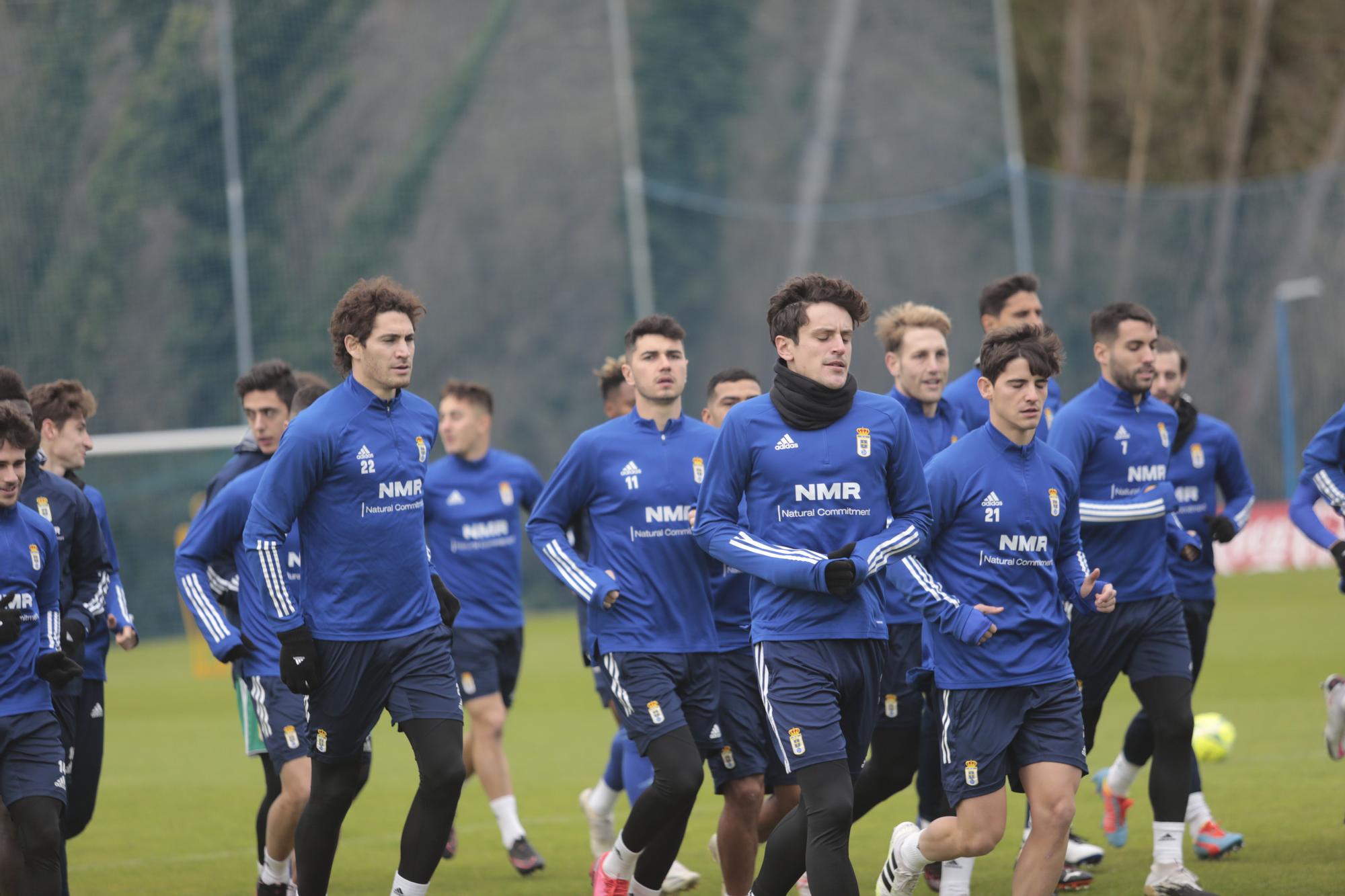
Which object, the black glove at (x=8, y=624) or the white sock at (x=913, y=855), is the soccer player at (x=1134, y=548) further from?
the black glove at (x=8, y=624)

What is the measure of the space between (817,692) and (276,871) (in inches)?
119

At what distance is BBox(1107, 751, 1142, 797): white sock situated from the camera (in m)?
8.48

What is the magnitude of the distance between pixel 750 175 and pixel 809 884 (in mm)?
22733

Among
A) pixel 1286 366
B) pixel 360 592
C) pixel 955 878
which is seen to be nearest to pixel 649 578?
pixel 360 592

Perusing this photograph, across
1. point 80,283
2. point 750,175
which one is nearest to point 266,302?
point 80,283

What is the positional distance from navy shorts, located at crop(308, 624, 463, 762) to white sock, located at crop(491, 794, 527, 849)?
2.46 m

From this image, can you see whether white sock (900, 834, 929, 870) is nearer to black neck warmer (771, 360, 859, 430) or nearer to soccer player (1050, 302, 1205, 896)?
soccer player (1050, 302, 1205, 896)

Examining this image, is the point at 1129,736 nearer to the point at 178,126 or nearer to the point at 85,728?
the point at 85,728

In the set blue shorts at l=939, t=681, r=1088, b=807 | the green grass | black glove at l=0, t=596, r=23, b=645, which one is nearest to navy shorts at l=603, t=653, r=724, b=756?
blue shorts at l=939, t=681, r=1088, b=807

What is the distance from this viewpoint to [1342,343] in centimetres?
2612

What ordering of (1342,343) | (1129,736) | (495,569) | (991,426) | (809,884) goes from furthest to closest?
(1342,343) < (495,569) < (1129,736) < (991,426) < (809,884)

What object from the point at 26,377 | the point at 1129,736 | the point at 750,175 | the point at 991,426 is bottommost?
the point at 1129,736

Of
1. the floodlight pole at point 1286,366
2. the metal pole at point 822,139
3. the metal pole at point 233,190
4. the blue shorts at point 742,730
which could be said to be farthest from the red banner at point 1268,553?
the blue shorts at point 742,730

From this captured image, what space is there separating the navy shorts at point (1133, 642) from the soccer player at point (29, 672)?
4.25m
